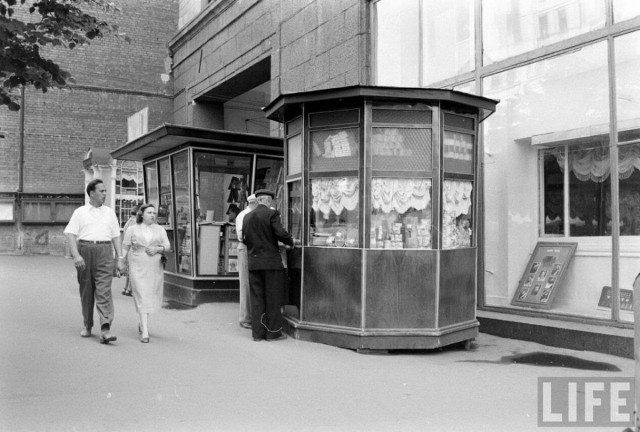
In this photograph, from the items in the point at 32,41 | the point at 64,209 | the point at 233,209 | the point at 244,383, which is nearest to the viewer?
the point at 244,383

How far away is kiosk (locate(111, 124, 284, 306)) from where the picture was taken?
34.2 feet

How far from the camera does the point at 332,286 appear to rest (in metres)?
7.27

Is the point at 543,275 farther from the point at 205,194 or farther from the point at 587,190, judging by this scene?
the point at 205,194

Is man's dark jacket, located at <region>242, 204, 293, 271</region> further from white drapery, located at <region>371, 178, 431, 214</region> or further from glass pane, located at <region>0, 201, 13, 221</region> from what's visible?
glass pane, located at <region>0, 201, 13, 221</region>

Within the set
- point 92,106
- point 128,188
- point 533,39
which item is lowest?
point 128,188

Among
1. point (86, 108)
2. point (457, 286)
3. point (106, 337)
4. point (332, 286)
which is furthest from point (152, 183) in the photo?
point (86, 108)

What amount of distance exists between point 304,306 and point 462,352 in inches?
74.3

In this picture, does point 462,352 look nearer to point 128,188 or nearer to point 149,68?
point 128,188

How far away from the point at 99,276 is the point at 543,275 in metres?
5.47

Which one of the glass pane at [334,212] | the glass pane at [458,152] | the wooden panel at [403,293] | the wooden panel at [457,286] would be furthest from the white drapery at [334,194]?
the wooden panel at [457,286]

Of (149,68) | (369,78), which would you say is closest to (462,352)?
(369,78)

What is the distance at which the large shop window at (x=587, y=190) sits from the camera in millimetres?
7250

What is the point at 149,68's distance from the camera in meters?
21.4

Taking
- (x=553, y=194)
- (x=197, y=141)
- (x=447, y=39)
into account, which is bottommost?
(x=553, y=194)
